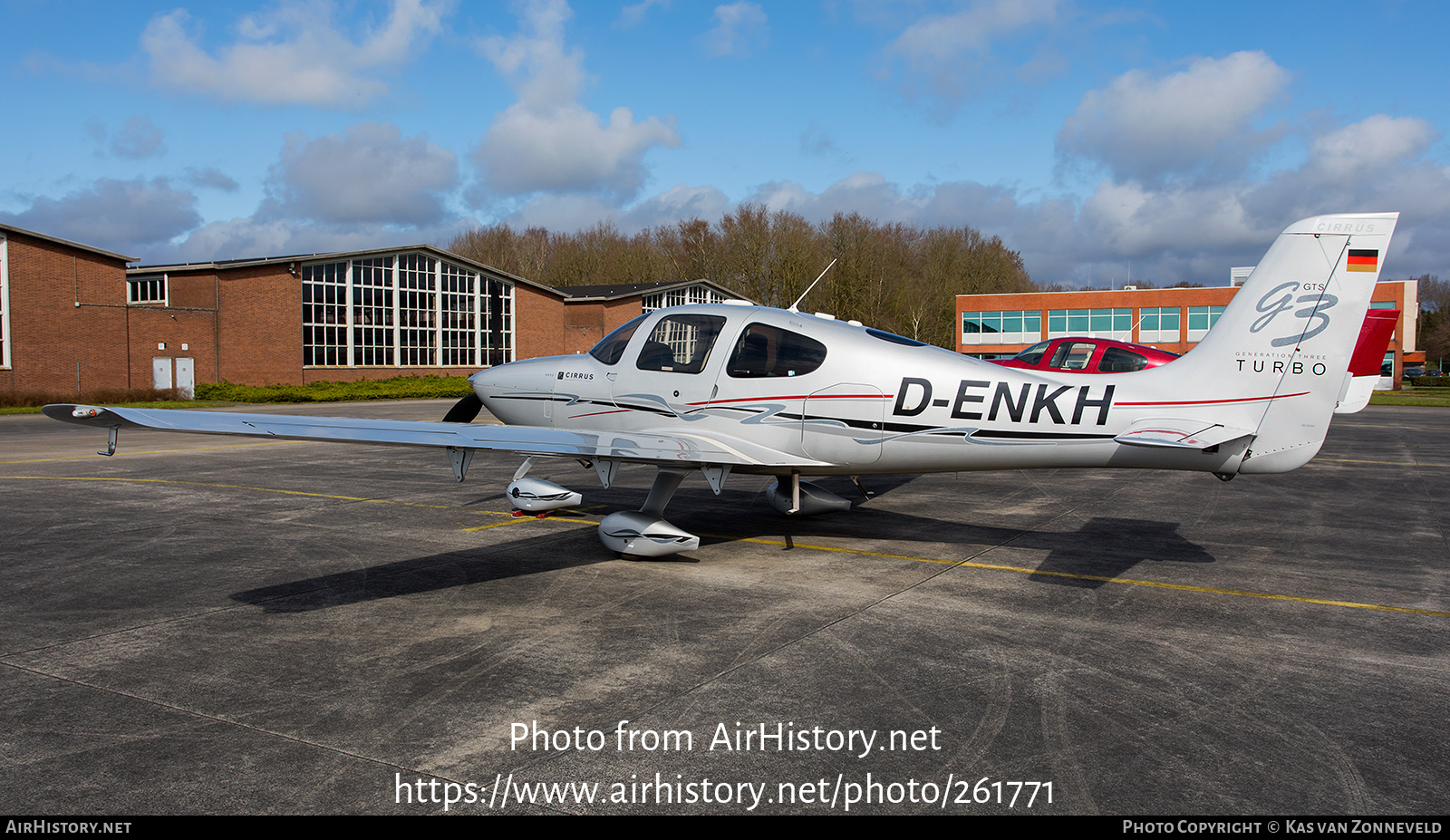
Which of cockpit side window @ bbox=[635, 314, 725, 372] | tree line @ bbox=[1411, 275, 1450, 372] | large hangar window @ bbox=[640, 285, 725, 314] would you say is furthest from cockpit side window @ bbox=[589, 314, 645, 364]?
tree line @ bbox=[1411, 275, 1450, 372]

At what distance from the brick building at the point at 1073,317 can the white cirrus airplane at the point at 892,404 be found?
203 ft

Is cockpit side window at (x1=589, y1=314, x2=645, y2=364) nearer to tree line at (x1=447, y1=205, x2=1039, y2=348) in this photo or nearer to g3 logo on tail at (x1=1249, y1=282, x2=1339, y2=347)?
g3 logo on tail at (x1=1249, y1=282, x2=1339, y2=347)

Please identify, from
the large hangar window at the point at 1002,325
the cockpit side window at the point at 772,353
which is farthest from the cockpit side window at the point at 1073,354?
the large hangar window at the point at 1002,325

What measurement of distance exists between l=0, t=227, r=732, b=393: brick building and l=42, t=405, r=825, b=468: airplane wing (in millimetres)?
38901

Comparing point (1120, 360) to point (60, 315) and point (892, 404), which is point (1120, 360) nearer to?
point (892, 404)

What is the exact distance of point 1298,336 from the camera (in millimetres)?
7113

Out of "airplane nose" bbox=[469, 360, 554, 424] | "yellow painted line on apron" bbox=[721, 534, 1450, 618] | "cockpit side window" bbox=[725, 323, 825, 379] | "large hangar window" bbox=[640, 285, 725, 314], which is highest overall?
"large hangar window" bbox=[640, 285, 725, 314]

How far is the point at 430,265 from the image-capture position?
53.2m

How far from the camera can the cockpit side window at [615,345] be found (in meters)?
9.41

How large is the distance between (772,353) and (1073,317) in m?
67.9

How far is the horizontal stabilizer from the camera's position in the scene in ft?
22.2

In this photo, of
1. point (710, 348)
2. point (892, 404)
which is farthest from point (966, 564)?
point (710, 348)
